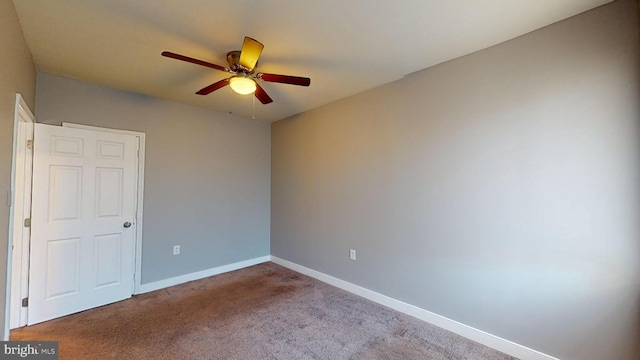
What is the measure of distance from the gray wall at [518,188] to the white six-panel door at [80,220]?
279 cm

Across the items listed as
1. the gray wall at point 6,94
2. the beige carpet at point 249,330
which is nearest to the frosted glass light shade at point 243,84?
the gray wall at point 6,94

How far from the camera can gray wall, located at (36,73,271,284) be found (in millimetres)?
2969

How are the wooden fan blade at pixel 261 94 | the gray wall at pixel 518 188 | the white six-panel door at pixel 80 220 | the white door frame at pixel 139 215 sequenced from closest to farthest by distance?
1. the gray wall at pixel 518 188
2. the wooden fan blade at pixel 261 94
3. the white six-panel door at pixel 80 220
4. the white door frame at pixel 139 215

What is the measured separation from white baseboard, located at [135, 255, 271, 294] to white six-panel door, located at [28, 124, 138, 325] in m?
0.20

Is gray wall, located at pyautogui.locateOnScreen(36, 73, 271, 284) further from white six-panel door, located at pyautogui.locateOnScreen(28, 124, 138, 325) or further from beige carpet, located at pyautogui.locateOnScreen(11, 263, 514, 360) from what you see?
beige carpet, located at pyautogui.locateOnScreen(11, 263, 514, 360)

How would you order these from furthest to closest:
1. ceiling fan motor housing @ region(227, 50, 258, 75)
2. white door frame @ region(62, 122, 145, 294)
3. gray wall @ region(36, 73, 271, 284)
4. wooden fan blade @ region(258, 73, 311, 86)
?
white door frame @ region(62, 122, 145, 294) → gray wall @ region(36, 73, 271, 284) → ceiling fan motor housing @ region(227, 50, 258, 75) → wooden fan blade @ region(258, 73, 311, 86)

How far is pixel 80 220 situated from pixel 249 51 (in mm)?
2676

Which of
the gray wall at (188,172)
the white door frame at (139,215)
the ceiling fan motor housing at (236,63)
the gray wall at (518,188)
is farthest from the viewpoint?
the white door frame at (139,215)

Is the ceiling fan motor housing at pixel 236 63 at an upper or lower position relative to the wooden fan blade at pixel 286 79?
upper

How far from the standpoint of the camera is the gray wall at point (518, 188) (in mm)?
1717

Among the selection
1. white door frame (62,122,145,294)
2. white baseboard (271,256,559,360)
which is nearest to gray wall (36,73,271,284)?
white door frame (62,122,145,294)

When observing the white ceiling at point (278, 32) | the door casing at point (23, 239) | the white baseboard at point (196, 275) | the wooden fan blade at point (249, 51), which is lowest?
the white baseboard at point (196, 275)

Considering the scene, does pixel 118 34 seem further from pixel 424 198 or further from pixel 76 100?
pixel 424 198

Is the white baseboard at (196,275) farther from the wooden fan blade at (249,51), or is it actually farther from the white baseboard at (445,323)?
the wooden fan blade at (249,51)
